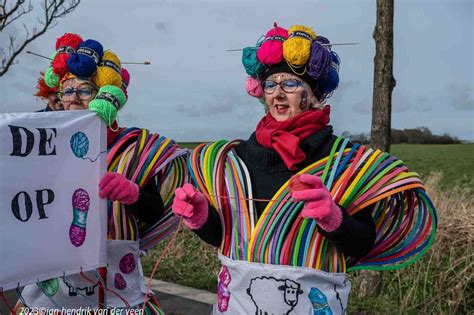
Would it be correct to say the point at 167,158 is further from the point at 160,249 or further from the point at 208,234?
the point at 160,249

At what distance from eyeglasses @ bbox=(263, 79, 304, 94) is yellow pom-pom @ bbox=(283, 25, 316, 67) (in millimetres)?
72

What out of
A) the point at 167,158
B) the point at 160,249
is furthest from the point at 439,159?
the point at 167,158

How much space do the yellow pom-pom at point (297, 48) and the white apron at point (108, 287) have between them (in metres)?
1.23

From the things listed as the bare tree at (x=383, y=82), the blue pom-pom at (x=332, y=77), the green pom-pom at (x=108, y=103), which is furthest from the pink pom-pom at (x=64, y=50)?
the bare tree at (x=383, y=82)

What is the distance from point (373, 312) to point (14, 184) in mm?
2908

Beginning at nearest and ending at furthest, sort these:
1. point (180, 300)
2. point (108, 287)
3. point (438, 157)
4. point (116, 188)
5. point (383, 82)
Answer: point (116, 188) → point (108, 287) → point (383, 82) → point (180, 300) → point (438, 157)

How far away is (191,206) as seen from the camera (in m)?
2.55

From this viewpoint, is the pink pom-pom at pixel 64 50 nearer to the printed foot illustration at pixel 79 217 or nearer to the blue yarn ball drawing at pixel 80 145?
the blue yarn ball drawing at pixel 80 145

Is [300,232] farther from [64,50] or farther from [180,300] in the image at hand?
[180,300]

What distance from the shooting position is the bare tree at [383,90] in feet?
16.3

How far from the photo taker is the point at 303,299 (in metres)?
2.47

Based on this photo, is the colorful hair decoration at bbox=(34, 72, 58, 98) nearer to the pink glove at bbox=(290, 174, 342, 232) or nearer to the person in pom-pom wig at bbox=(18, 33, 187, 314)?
the person in pom-pom wig at bbox=(18, 33, 187, 314)

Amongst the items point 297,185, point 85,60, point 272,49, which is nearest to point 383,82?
point 272,49

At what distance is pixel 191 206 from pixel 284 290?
482 mm
